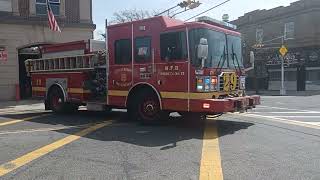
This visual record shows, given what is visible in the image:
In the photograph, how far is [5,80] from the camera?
1035 inches

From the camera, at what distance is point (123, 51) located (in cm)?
1334

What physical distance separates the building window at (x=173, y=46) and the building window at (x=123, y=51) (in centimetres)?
131

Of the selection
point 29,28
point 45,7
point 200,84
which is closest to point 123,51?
point 200,84

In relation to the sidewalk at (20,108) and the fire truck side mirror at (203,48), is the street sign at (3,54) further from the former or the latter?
the fire truck side mirror at (203,48)

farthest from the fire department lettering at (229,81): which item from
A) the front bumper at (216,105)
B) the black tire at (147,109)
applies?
the black tire at (147,109)

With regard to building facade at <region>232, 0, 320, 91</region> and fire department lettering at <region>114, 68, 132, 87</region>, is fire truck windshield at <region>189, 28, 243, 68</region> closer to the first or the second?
fire department lettering at <region>114, 68, 132, 87</region>

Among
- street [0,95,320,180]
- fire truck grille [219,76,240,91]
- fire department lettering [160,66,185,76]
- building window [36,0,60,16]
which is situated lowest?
street [0,95,320,180]

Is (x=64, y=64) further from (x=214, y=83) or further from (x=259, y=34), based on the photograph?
(x=259, y=34)

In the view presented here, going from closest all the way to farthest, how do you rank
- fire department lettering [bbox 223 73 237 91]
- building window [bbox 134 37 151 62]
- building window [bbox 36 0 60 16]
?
fire department lettering [bbox 223 73 237 91] → building window [bbox 134 37 151 62] → building window [bbox 36 0 60 16]

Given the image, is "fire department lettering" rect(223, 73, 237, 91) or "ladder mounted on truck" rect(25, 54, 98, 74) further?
"ladder mounted on truck" rect(25, 54, 98, 74)

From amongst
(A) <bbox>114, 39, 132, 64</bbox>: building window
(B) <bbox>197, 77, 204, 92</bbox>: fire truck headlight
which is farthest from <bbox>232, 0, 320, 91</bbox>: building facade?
(B) <bbox>197, 77, 204, 92</bbox>: fire truck headlight

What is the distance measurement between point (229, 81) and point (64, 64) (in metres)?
6.12

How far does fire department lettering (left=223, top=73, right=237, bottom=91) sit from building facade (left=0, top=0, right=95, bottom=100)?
50.2 feet

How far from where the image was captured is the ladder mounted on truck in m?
14.9
